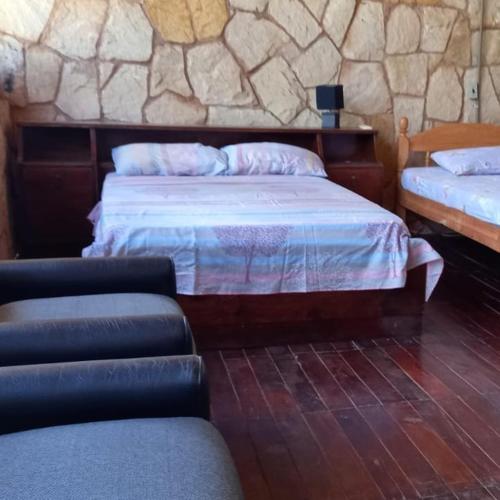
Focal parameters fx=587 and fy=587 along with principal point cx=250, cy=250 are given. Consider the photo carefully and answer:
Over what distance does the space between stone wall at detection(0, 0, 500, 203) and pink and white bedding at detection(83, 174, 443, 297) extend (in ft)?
4.42

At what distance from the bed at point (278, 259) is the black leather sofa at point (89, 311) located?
481mm

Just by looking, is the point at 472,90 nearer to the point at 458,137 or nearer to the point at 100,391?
the point at 458,137

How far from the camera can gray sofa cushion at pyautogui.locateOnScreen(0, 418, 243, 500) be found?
1.00 m

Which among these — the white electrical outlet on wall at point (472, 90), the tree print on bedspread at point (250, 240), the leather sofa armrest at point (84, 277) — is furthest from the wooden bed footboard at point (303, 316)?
the white electrical outlet on wall at point (472, 90)

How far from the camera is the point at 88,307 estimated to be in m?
1.80

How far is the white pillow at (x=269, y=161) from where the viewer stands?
3703 mm

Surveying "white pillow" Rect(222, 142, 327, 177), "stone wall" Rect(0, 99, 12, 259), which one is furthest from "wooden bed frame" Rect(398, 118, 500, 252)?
"stone wall" Rect(0, 99, 12, 259)

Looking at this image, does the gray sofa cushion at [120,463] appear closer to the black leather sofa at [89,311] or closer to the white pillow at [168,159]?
the black leather sofa at [89,311]

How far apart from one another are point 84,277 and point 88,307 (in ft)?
0.55

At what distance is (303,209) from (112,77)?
1851 millimetres

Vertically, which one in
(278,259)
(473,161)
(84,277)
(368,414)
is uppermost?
(473,161)

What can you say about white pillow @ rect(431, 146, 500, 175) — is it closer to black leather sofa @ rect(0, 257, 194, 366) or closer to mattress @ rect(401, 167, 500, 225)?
mattress @ rect(401, 167, 500, 225)

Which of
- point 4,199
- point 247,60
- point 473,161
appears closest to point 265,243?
point 4,199

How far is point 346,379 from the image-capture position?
2.34 meters
